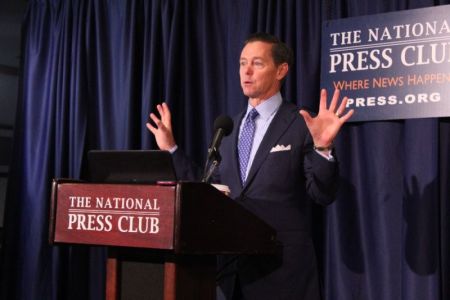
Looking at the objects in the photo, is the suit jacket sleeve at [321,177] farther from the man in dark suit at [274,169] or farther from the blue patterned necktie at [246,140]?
the blue patterned necktie at [246,140]

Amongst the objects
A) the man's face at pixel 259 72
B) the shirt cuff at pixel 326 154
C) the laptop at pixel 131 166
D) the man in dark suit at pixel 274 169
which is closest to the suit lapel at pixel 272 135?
the man in dark suit at pixel 274 169

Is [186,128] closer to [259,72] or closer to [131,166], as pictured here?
[259,72]

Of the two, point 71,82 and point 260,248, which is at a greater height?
point 71,82

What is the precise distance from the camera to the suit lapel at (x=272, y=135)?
94.0 inches

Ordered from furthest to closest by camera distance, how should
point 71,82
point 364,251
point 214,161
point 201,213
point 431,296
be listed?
1. point 71,82
2. point 364,251
3. point 431,296
4. point 214,161
5. point 201,213

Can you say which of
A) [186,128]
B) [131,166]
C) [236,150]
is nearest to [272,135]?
[236,150]

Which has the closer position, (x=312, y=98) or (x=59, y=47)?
(x=312, y=98)

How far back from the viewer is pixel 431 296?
271 cm

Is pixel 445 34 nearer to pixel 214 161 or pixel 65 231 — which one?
pixel 214 161

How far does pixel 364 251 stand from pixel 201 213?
1420mm

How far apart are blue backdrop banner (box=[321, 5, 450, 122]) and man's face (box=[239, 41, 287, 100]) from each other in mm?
531

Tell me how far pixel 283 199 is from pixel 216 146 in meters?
0.43

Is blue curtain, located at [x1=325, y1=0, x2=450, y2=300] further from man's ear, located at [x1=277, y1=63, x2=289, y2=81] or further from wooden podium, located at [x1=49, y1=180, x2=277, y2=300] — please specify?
wooden podium, located at [x1=49, y1=180, x2=277, y2=300]

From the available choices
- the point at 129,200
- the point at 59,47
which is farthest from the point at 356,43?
the point at 59,47
